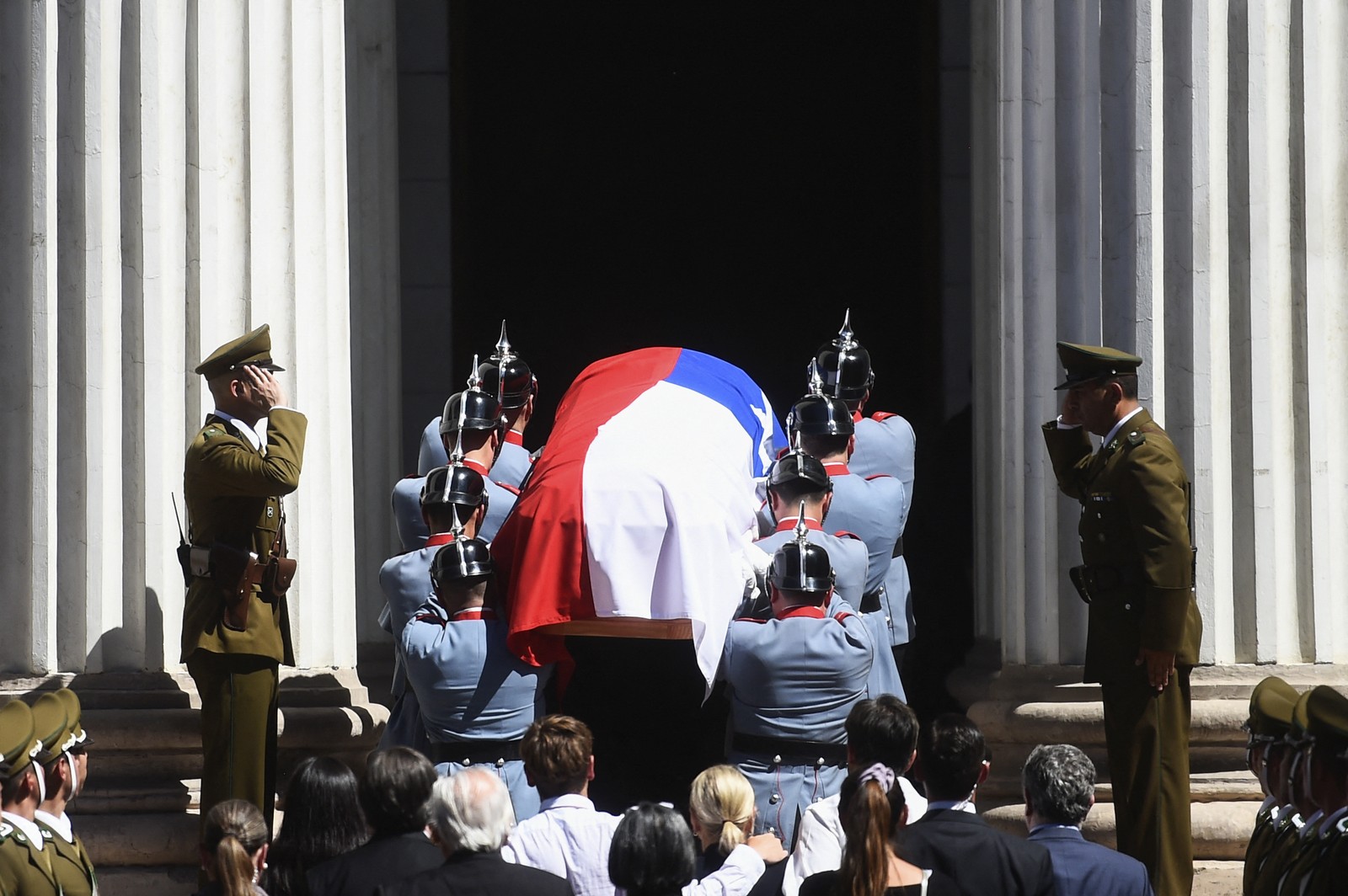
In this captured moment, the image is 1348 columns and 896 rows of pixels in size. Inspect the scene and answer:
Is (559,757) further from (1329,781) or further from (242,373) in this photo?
(242,373)

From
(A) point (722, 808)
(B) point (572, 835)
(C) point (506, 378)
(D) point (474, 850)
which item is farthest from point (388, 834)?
(C) point (506, 378)

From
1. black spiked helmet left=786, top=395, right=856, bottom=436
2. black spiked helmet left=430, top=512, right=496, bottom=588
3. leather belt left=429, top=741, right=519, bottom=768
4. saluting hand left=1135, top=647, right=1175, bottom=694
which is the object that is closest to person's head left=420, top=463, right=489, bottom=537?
black spiked helmet left=430, top=512, right=496, bottom=588

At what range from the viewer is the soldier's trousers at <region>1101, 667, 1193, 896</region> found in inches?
233

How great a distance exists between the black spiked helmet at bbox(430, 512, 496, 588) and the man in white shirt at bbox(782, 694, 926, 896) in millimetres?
1664

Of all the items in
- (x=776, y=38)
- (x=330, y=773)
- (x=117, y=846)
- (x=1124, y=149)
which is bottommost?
(x=117, y=846)

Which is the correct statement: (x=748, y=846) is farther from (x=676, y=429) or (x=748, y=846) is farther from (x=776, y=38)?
(x=776, y=38)

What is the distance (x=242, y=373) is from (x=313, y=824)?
2360 millimetres

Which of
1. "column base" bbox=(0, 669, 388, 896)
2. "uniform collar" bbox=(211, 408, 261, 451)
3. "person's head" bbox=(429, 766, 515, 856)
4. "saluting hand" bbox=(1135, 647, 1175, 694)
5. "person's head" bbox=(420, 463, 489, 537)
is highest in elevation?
"uniform collar" bbox=(211, 408, 261, 451)

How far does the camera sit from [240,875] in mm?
4184

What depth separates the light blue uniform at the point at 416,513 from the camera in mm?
7152

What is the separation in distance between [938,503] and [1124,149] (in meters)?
3.67

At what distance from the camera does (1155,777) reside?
19.4 feet

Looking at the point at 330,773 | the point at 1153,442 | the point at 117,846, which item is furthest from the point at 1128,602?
the point at 117,846

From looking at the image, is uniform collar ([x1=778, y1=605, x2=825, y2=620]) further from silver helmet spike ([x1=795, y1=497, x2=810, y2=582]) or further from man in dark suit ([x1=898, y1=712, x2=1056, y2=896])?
man in dark suit ([x1=898, y1=712, x2=1056, y2=896])
